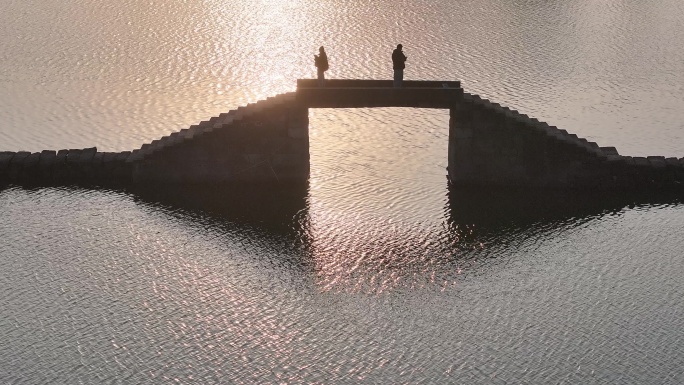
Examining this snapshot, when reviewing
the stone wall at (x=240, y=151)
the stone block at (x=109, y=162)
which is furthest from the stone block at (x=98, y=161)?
the stone wall at (x=240, y=151)

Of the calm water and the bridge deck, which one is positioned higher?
the bridge deck

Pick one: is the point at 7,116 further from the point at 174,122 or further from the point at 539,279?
the point at 539,279

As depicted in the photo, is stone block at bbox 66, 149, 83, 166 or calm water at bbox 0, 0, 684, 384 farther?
stone block at bbox 66, 149, 83, 166

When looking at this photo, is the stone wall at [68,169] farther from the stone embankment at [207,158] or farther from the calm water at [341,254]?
the calm water at [341,254]

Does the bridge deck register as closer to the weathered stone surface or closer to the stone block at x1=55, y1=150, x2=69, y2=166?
the stone block at x1=55, y1=150, x2=69, y2=166

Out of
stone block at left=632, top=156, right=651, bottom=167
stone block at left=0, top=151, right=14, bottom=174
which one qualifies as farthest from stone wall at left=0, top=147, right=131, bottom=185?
stone block at left=632, top=156, right=651, bottom=167

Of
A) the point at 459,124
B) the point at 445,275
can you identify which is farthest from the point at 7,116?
the point at 445,275

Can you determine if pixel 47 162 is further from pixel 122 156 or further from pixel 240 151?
pixel 240 151

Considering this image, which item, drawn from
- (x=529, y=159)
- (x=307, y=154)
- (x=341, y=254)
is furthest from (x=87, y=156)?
(x=529, y=159)
